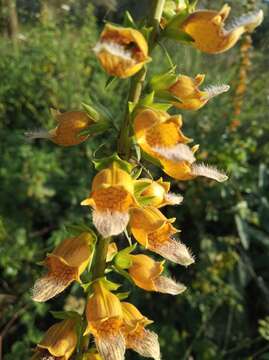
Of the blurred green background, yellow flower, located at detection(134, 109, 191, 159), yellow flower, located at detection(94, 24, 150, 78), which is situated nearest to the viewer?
yellow flower, located at detection(94, 24, 150, 78)

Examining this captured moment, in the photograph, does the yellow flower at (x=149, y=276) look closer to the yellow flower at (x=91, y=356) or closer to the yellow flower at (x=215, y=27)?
the yellow flower at (x=91, y=356)

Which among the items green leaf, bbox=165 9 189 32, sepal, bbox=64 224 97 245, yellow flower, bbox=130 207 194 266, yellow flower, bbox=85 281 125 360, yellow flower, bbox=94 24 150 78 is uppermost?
green leaf, bbox=165 9 189 32

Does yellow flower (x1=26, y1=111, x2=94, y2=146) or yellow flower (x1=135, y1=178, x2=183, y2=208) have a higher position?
yellow flower (x1=26, y1=111, x2=94, y2=146)

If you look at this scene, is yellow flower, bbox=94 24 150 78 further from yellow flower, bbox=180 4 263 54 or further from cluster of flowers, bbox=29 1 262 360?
yellow flower, bbox=180 4 263 54

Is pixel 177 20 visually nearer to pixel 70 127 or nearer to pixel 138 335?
pixel 70 127

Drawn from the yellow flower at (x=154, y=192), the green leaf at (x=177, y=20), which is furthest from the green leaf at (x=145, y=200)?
the green leaf at (x=177, y=20)

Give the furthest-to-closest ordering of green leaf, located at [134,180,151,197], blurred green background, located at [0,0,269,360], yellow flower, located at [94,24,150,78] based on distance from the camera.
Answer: blurred green background, located at [0,0,269,360]
green leaf, located at [134,180,151,197]
yellow flower, located at [94,24,150,78]

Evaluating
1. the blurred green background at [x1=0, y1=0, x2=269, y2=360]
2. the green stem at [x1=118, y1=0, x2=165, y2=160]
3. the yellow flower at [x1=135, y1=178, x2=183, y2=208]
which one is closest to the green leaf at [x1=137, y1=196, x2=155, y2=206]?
the yellow flower at [x1=135, y1=178, x2=183, y2=208]
